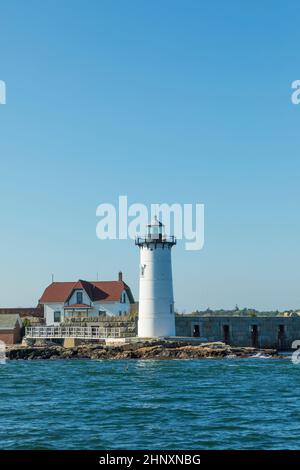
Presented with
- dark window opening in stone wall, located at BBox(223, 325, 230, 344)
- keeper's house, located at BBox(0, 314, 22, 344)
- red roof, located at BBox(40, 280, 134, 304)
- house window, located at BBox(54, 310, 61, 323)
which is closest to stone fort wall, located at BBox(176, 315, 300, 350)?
dark window opening in stone wall, located at BBox(223, 325, 230, 344)

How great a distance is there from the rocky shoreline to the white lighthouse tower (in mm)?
2017

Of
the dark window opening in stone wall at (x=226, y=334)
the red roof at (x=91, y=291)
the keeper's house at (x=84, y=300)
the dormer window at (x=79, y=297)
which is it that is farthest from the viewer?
the dormer window at (x=79, y=297)

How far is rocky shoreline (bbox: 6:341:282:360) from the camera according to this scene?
55.0 meters

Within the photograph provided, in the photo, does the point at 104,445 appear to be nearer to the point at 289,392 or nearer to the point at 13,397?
the point at 13,397

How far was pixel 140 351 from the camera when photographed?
5512 cm

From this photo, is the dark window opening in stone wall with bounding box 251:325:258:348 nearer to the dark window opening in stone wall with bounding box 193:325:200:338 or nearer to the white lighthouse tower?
the dark window opening in stone wall with bounding box 193:325:200:338

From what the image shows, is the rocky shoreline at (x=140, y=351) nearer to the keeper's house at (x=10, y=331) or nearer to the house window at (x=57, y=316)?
the keeper's house at (x=10, y=331)

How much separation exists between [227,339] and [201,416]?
38893mm

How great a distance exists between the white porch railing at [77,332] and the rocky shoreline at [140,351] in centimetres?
195

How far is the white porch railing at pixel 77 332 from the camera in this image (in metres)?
61.9

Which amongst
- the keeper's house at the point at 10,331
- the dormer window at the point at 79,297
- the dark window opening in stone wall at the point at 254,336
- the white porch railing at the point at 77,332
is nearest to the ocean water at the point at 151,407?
the white porch railing at the point at 77,332

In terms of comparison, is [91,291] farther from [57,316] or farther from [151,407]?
[151,407]

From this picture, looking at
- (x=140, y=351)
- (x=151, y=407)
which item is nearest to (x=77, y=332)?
(x=140, y=351)
